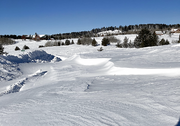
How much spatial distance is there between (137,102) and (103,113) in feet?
3.45

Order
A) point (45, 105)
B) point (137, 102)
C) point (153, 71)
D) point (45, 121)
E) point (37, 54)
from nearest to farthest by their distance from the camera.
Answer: point (45, 121) < point (137, 102) < point (45, 105) < point (153, 71) < point (37, 54)

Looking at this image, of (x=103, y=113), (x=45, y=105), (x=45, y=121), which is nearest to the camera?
(x=45, y=121)

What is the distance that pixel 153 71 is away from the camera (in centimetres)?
734

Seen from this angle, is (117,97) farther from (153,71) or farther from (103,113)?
(153,71)

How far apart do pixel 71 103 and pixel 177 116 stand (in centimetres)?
254

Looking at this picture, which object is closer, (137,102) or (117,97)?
(137,102)

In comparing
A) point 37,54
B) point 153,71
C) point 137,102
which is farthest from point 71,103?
point 37,54

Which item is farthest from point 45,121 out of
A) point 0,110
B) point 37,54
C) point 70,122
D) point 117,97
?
point 37,54

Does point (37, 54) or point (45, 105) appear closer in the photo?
point (45, 105)

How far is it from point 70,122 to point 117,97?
1.76 metres

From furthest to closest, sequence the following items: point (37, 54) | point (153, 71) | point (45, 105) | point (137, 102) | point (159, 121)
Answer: point (37, 54), point (153, 71), point (45, 105), point (137, 102), point (159, 121)

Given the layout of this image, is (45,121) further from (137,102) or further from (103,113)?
(137,102)

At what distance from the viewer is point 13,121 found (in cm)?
307

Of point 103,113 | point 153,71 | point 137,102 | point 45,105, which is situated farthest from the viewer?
point 153,71
